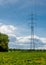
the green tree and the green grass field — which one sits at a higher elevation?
the green tree

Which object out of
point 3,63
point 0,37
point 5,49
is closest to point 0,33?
point 0,37

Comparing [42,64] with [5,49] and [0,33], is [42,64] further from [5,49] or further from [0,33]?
[0,33]

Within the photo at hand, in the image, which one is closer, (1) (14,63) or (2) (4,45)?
(1) (14,63)

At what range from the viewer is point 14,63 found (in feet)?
87.6

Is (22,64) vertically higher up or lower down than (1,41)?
lower down

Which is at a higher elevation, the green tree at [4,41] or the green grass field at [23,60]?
the green tree at [4,41]

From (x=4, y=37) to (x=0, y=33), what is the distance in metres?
Result: 3.46

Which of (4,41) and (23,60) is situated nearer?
(23,60)

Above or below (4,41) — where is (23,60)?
below

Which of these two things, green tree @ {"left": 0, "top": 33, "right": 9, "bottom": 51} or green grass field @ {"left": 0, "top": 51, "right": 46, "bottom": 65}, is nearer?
green grass field @ {"left": 0, "top": 51, "right": 46, "bottom": 65}

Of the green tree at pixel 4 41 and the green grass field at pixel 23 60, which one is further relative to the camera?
the green tree at pixel 4 41

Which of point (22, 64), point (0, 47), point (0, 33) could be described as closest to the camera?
point (22, 64)

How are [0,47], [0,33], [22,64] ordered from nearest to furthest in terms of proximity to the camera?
1. [22,64]
2. [0,47]
3. [0,33]

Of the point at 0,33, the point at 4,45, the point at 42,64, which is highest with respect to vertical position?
the point at 0,33
